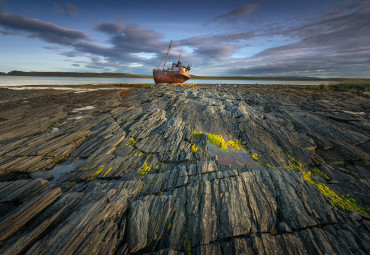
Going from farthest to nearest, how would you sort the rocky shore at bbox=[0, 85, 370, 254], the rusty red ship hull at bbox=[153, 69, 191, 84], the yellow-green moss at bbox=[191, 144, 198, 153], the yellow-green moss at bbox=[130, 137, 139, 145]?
the rusty red ship hull at bbox=[153, 69, 191, 84], the yellow-green moss at bbox=[130, 137, 139, 145], the yellow-green moss at bbox=[191, 144, 198, 153], the rocky shore at bbox=[0, 85, 370, 254]

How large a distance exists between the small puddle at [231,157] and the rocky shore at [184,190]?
83 millimetres

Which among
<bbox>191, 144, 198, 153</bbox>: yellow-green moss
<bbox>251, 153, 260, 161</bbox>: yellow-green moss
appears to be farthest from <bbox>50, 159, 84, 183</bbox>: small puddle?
<bbox>251, 153, 260, 161</bbox>: yellow-green moss

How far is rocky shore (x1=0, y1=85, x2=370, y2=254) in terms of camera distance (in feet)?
17.1

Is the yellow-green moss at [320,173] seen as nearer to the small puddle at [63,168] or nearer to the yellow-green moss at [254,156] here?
the yellow-green moss at [254,156]

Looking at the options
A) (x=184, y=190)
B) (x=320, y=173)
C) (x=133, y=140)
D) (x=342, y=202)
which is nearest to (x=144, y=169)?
(x=184, y=190)

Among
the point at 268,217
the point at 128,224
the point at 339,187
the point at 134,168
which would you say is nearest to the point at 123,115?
the point at 134,168

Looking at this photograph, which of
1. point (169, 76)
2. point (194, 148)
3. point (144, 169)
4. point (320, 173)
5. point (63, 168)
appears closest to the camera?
point (320, 173)

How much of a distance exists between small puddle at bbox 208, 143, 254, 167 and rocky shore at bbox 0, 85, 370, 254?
83 mm

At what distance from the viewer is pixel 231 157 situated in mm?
12266

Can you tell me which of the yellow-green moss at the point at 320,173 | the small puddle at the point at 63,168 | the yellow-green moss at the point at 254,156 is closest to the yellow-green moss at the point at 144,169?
the small puddle at the point at 63,168

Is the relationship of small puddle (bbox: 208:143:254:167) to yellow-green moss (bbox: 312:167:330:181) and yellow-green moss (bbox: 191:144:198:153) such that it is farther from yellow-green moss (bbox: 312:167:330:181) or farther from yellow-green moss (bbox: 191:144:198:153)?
yellow-green moss (bbox: 312:167:330:181)

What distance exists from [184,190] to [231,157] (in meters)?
6.22

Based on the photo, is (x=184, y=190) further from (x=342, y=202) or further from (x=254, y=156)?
(x=342, y=202)

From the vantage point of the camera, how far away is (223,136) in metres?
15.5
